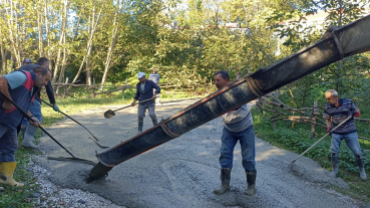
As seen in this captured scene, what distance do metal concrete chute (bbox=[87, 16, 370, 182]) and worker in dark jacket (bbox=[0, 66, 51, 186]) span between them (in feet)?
4.50

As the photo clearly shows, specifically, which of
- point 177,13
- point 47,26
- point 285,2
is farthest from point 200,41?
point 285,2

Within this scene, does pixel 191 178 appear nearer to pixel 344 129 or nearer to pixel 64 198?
pixel 64 198

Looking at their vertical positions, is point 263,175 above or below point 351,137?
below

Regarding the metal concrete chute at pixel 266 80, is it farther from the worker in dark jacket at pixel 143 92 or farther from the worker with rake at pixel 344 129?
the worker in dark jacket at pixel 143 92

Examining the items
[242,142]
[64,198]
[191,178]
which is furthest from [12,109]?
[242,142]

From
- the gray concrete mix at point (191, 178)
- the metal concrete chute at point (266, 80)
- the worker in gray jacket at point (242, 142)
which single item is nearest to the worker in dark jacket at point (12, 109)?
the gray concrete mix at point (191, 178)

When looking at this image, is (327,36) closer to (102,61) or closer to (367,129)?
(367,129)

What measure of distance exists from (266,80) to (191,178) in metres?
2.50

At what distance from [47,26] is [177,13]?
7.52 m

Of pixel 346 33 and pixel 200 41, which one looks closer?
pixel 346 33

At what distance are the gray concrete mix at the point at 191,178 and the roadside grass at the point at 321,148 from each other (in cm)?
22

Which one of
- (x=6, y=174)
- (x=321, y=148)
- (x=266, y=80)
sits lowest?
(x=321, y=148)

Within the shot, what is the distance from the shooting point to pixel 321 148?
7.16m

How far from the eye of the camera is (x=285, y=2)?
31.3 feet
